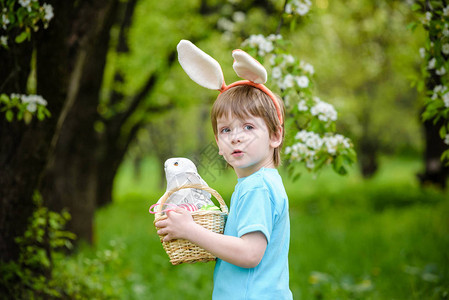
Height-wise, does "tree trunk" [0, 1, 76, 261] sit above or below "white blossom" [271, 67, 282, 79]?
below

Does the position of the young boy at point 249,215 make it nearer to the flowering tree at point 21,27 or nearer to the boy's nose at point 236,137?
the boy's nose at point 236,137

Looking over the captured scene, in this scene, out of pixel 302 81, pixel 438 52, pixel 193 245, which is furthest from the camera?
pixel 302 81

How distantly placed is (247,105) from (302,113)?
47.7 inches

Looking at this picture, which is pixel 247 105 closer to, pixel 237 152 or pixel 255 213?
pixel 237 152

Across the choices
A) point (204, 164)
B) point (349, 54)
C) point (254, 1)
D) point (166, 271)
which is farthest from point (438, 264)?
point (349, 54)

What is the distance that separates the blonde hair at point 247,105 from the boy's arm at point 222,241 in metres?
0.41

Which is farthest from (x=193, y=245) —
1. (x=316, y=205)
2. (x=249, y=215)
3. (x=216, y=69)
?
(x=316, y=205)

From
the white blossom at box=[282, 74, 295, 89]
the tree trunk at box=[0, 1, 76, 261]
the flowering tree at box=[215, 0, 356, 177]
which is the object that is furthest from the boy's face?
the tree trunk at box=[0, 1, 76, 261]

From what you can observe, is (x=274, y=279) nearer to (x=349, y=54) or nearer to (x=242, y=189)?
(x=242, y=189)

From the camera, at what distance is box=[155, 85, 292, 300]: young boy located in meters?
1.64

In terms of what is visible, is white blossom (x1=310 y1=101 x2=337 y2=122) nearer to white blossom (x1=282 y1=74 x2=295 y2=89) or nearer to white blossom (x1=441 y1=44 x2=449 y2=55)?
white blossom (x1=282 y1=74 x2=295 y2=89)

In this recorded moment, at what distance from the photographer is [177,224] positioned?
1676mm

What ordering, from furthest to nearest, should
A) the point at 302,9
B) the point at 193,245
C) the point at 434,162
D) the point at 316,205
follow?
the point at 434,162, the point at 316,205, the point at 302,9, the point at 193,245

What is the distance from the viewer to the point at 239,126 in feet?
5.81
